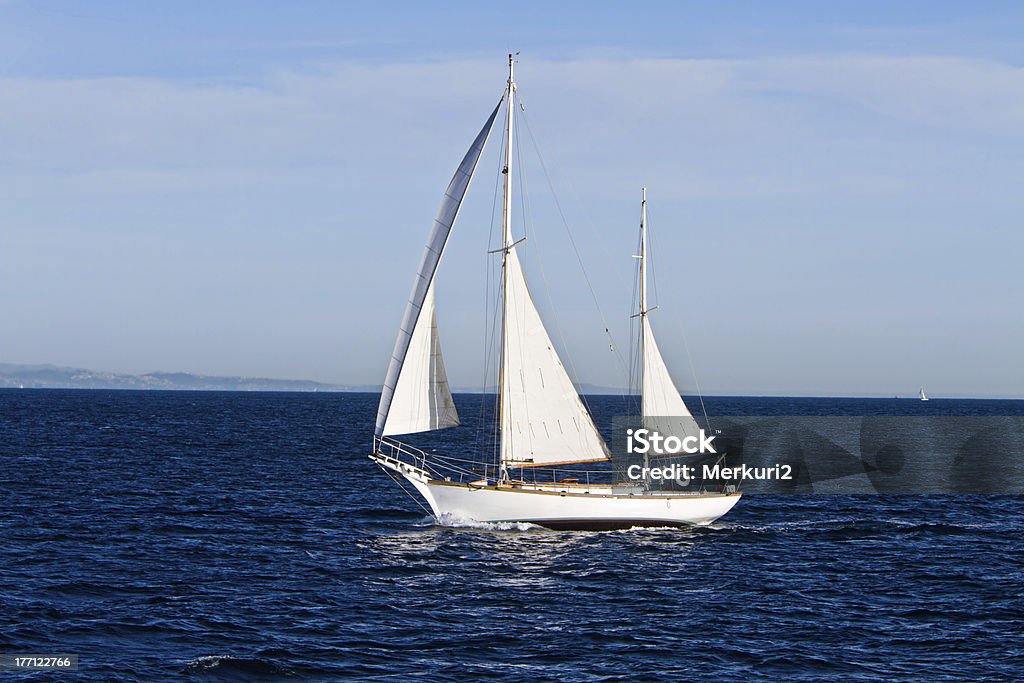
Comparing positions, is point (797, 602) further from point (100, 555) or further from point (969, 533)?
point (100, 555)

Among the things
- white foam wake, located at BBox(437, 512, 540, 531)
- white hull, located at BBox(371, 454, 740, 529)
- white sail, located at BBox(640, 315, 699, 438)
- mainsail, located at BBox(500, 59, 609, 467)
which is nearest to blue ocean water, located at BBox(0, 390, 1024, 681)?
white foam wake, located at BBox(437, 512, 540, 531)

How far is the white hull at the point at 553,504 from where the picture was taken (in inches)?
1677

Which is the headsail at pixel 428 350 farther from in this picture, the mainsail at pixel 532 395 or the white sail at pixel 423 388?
the mainsail at pixel 532 395

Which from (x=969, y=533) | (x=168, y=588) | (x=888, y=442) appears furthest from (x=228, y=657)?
(x=888, y=442)

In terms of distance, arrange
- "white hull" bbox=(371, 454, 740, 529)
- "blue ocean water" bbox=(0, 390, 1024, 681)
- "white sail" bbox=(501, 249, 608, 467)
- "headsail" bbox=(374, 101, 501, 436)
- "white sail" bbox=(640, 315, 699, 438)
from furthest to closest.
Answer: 1. "white sail" bbox=(640, 315, 699, 438)
2. "white sail" bbox=(501, 249, 608, 467)
3. "white hull" bbox=(371, 454, 740, 529)
4. "headsail" bbox=(374, 101, 501, 436)
5. "blue ocean water" bbox=(0, 390, 1024, 681)

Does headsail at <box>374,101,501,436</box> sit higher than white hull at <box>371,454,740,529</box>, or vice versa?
headsail at <box>374,101,501,436</box>

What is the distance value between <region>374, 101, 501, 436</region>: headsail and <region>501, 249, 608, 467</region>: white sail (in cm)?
372

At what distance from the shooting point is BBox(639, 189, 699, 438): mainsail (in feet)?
153

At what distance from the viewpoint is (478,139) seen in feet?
132

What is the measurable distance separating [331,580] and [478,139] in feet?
54.6

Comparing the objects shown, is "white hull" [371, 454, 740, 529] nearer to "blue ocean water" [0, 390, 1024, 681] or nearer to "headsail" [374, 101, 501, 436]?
"blue ocean water" [0, 390, 1024, 681]

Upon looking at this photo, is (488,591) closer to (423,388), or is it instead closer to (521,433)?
(423,388)

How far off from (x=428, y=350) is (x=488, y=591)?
9903 mm

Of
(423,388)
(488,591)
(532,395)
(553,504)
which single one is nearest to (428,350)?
(423,388)
